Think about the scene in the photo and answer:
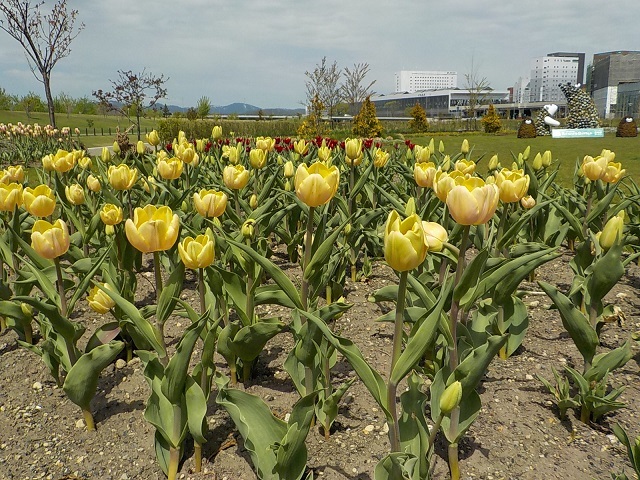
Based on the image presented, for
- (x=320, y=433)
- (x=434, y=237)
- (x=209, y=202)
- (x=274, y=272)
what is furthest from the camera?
(x=209, y=202)

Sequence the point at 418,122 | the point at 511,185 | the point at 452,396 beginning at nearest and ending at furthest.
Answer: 1. the point at 452,396
2. the point at 511,185
3. the point at 418,122

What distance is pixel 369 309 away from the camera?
11.6 ft

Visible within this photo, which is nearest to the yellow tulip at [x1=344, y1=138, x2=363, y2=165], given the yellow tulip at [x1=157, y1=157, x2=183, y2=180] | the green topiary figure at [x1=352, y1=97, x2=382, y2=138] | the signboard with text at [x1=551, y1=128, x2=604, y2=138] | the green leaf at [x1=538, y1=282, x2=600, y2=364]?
the yellow tulip at [x1=157, y1=157, x2=183, y2=180]

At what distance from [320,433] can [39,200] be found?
190 centimetres

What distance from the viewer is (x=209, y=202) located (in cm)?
252

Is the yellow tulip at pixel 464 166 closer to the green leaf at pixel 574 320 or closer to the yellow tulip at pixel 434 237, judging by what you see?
the green leaf at pixel 574 320

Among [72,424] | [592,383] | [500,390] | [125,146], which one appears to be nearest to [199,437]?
[72,424]

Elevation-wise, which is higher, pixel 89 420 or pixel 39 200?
pixel 39 200

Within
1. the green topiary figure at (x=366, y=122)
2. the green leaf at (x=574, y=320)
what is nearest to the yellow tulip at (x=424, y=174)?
the green leaf at (x=574, y=320)

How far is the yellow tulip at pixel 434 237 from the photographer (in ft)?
5.49

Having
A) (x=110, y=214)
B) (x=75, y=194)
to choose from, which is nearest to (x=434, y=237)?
(x=110, y=214)

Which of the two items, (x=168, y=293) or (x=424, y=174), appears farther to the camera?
(x=424, y=174)

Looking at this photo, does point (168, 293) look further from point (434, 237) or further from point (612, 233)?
point (612, 233)

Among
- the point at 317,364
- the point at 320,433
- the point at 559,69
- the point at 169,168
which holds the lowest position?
the point at 320,433
